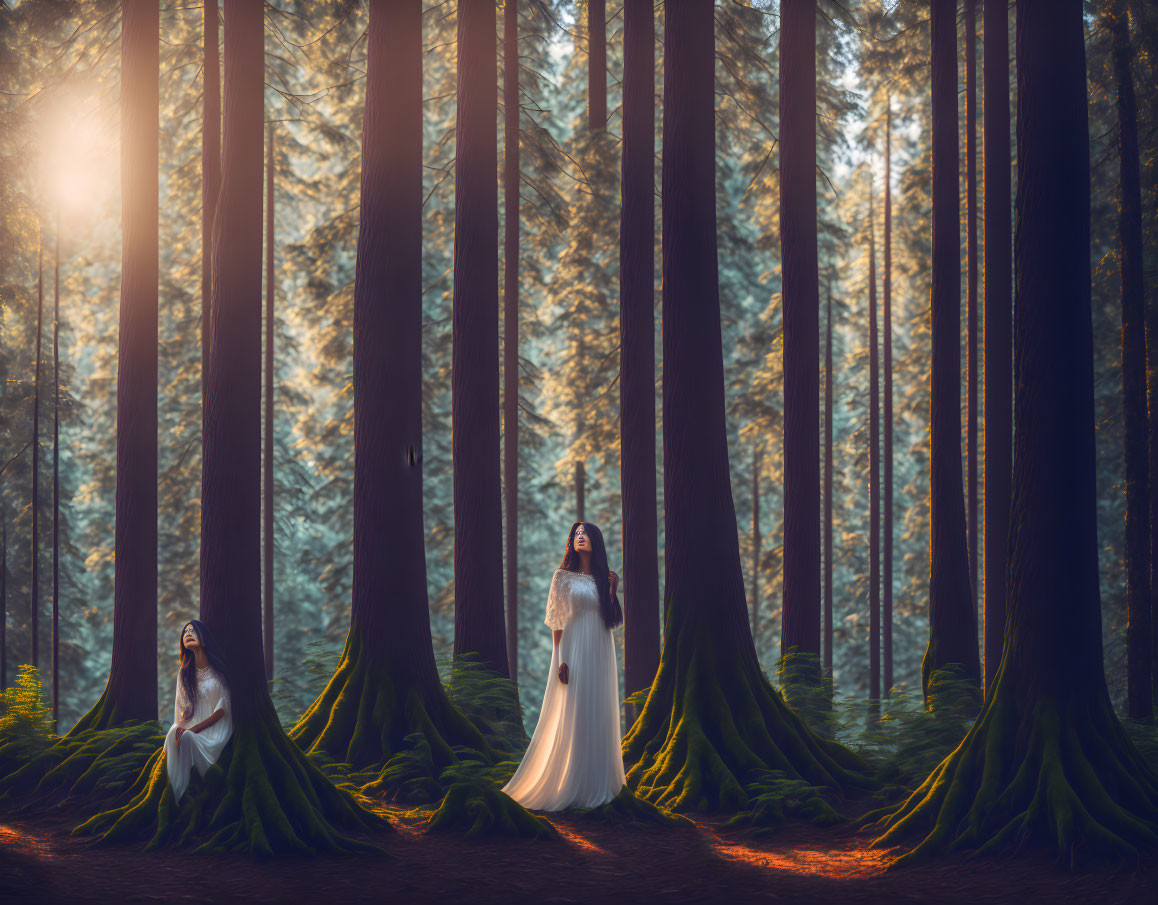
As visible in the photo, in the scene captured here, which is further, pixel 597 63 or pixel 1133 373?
pixel 1133 373

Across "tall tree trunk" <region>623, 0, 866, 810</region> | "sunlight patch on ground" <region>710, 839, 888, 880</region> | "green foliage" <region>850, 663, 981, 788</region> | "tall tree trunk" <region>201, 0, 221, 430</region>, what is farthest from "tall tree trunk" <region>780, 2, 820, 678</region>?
"tall tree trunk" <region>201, 0, 221, 430</region>

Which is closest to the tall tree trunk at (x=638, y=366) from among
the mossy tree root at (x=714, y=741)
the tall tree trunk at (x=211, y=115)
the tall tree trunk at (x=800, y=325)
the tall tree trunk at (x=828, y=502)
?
the tall tree trunk at (x=800, y=325)

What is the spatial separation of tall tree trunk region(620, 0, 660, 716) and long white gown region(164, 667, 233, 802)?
6.12m

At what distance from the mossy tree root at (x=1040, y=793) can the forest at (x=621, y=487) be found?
0.10 feet

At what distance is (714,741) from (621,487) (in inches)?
182

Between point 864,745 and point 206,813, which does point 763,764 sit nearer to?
point 864,745

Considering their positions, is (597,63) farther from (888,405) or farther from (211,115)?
(888,405)

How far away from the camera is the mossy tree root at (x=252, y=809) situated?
28.3ft

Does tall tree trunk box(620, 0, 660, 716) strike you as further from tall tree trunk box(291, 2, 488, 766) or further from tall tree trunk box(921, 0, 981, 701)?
tall tree trunk box(921, 0, 981, 701)

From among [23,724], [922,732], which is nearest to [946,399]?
[922,732]

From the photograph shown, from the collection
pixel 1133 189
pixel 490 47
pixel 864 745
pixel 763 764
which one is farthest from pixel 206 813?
pixel 1133 189

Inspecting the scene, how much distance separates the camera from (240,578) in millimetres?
→ 9820

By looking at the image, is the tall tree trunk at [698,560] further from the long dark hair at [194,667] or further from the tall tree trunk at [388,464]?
the long dark hair at [194,667]

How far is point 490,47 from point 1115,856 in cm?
1244
